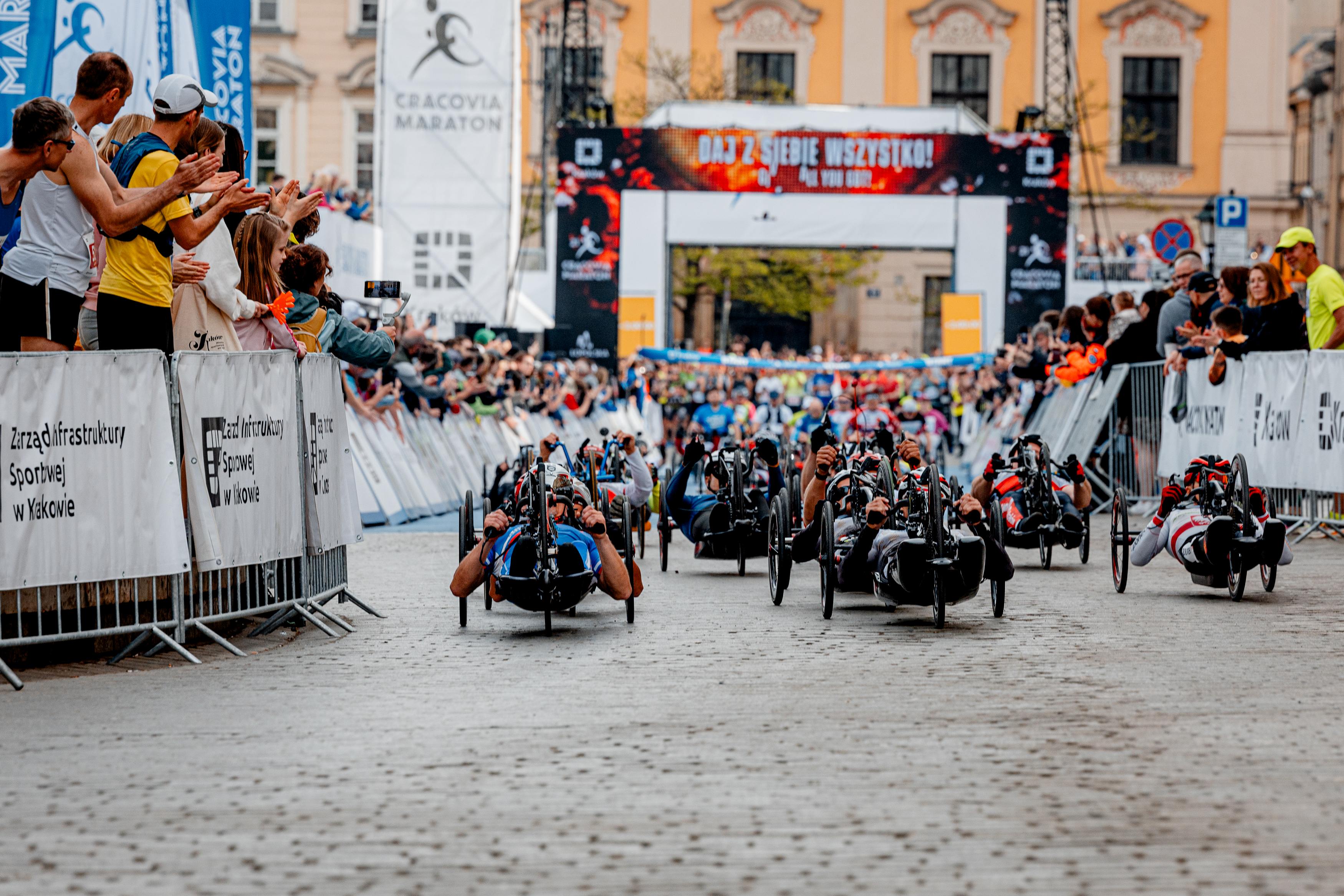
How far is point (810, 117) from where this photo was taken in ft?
114

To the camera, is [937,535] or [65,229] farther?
[937,535]

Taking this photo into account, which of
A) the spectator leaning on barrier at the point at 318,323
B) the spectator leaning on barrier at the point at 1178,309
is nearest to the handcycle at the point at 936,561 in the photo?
the spectator leaning on barrier at the point at 318,323

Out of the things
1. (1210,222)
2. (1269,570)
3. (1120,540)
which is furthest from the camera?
(1210,222)

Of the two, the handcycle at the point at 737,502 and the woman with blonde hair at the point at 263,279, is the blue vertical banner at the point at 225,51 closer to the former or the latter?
the handcycle at the point at 737,502

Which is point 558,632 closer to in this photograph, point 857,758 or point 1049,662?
point 1049,662

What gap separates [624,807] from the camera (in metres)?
5.64

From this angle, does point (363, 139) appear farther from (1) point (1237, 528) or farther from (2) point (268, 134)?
(1) point (1237, 528)

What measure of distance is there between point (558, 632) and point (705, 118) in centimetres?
2668

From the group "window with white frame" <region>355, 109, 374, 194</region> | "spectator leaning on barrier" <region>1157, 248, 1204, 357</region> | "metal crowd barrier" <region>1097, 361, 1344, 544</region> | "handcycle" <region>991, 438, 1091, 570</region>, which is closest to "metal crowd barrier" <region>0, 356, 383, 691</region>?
"handcycle" <region>991, 438, 1091, 570</region>

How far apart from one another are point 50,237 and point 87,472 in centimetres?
118

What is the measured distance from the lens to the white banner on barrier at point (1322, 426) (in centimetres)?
1491

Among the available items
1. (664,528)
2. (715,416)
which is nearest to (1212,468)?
(664,528)

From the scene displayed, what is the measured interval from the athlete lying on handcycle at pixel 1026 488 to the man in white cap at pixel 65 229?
23.7 ft

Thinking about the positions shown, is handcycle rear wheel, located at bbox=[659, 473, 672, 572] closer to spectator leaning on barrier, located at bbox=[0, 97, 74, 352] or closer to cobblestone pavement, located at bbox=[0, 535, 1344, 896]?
cobblestone pavement, located at bbox=[0, 535, 1344, 896]
